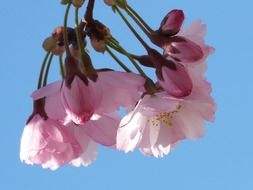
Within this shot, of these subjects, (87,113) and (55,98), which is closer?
(87,113)

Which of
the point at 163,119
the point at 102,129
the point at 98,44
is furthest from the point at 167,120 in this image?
the point at 98,44

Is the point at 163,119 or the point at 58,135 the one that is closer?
the point at 58,135

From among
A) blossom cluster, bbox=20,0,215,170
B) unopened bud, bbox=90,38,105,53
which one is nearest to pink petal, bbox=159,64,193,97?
blossom cluster, bbox=20,0,215,170

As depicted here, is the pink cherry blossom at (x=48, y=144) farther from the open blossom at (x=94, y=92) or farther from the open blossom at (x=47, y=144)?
the open blossom at (x=94, y=92)

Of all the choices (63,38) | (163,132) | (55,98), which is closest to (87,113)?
(55,98)

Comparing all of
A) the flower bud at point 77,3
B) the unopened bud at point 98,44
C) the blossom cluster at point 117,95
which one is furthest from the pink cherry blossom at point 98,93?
the flower bud at point 77,3

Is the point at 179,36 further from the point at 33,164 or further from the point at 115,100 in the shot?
the point at 33,164

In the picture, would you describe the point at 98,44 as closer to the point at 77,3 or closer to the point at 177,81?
the point at 77,3

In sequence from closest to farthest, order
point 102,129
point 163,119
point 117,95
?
1. point 117,95
2. point 102,129
3. point 163,119
